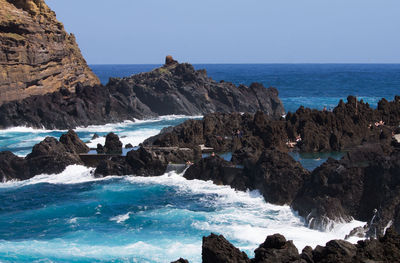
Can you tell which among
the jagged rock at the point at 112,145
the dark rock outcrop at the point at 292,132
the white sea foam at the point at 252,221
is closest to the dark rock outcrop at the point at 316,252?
the white sea foam at the point at 252,221

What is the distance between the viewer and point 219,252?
1623cm

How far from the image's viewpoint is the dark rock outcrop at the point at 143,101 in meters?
63.1

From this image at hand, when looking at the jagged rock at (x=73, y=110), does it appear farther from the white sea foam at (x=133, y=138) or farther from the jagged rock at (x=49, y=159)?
the jagged rock at (x=49, y=159)

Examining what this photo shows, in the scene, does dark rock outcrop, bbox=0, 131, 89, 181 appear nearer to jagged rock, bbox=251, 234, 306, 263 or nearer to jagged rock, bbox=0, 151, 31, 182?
jagged rock, bbox=0, 151, 31, 182

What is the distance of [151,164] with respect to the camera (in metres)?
37.2

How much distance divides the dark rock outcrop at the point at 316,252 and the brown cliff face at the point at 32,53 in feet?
167

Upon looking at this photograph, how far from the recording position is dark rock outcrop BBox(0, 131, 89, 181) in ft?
123

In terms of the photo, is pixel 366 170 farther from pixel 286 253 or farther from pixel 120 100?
pixel 120 100

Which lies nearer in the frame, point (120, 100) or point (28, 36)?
point (28, 36)

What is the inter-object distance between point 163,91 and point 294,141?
35.7 m

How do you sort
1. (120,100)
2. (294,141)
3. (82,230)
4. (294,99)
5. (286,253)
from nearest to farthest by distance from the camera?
(286,253) < (82,230) < (294,141) < (120,100) < (294,99)

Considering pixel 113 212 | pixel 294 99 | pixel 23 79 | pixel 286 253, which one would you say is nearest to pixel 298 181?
pixel 113 212

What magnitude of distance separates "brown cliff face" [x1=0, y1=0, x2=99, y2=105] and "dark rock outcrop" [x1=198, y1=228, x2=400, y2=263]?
51.0 meters

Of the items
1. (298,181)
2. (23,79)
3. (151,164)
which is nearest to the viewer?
(298,181)
